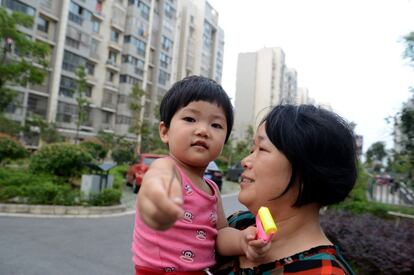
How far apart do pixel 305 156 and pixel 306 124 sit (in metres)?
0.12

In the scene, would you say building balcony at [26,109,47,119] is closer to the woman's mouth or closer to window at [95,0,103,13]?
window at [95,0,103,13]

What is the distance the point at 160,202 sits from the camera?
2.58ft

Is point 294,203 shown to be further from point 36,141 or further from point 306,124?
point 36,141

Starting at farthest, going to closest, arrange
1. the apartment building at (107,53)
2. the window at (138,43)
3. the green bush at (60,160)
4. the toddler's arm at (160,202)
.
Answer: the window at (138,43) → the apartment building at (107,53) → the green bush at (60,160) → the toddler's arm at (160,202)

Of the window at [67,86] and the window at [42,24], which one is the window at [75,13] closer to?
the window at [42,24]

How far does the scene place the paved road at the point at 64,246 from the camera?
16.7ft

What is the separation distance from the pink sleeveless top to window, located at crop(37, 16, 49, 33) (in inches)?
1295

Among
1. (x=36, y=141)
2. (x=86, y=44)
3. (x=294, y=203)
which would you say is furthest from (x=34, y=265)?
(x=86, y=44)

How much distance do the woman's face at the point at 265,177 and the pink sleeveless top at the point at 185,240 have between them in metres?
0.20

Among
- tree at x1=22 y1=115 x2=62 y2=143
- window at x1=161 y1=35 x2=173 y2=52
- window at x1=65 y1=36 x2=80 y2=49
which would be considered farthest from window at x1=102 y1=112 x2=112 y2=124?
window at x1=161 y1=35 x2=173 y2=52

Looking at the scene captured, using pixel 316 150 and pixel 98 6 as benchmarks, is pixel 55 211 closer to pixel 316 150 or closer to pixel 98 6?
pixel 316 150

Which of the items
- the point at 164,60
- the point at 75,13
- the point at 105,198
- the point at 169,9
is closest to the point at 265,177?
the point at 105,198

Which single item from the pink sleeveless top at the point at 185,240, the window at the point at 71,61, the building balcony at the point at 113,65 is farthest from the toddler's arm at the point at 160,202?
the building balcony at the point at 113,65

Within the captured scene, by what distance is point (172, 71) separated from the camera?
48.6 meters
